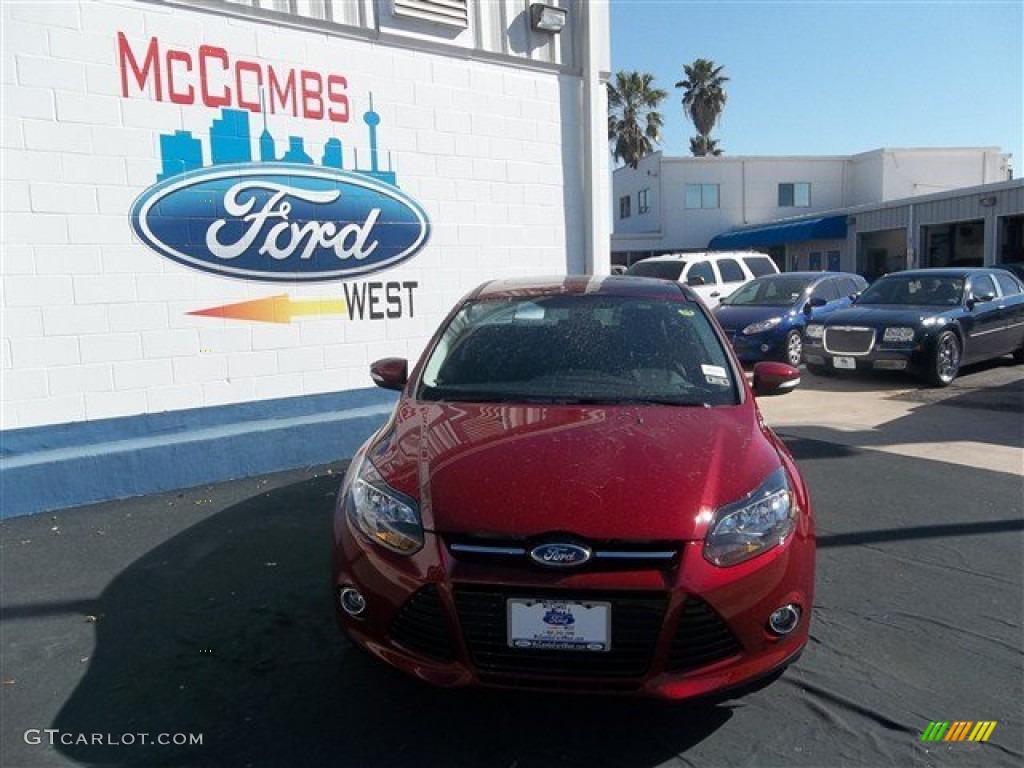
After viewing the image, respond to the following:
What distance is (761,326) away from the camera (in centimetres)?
1173

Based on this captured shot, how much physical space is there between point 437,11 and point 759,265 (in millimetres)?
11077

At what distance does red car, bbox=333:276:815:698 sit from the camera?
238cm

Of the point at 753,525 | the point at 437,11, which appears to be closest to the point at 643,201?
the point at 437,11

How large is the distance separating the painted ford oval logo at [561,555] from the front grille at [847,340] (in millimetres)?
8956

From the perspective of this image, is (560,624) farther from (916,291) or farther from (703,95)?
(703,95)

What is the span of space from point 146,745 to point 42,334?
3.56m

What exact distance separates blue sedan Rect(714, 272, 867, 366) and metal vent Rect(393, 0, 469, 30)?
6550 millimetres

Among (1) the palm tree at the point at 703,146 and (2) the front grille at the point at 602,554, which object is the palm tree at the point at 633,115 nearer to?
(1) the palm tree at the point at 703,146

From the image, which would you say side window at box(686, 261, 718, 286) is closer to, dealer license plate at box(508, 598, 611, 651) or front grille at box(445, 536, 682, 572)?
front grille at box(445, 536, 682, 572)

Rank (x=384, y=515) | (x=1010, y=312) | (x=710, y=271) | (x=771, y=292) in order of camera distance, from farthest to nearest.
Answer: (x=710, y=271) → (x=771, y=292) → (x=1010, y=312) → (x=384, y=515)

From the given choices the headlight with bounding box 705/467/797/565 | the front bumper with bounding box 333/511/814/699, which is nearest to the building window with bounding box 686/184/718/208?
the headlight with bounding box 705/467/797/565

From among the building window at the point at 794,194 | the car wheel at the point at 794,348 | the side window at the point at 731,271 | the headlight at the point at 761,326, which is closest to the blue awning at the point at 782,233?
the building window at the point at 794,194

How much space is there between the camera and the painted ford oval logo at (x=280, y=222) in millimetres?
5621

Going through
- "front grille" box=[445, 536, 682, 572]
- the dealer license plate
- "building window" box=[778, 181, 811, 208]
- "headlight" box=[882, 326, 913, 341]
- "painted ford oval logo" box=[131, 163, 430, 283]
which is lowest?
the dealer license plate
